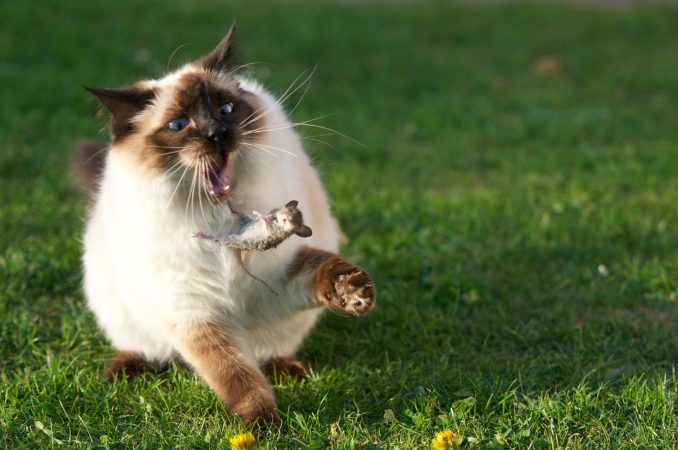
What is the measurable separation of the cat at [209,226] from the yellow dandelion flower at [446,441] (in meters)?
0.49

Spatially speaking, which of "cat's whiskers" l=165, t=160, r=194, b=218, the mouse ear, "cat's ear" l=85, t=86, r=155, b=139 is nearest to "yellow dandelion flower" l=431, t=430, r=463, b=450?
the mouse ear

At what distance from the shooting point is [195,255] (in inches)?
116

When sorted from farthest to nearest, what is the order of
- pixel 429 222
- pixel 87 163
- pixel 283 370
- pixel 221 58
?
pixel 429 222
pixel 87 163
pixel 283 370
pixel 221 58

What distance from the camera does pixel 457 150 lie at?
6.29 m

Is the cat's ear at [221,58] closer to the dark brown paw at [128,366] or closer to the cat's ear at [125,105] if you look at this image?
the cat's ear at [125,105]

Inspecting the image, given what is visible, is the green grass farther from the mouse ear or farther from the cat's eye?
the cat's eye

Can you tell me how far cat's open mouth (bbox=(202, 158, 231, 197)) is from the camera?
281 centimetres

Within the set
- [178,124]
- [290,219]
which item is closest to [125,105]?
[178,124]

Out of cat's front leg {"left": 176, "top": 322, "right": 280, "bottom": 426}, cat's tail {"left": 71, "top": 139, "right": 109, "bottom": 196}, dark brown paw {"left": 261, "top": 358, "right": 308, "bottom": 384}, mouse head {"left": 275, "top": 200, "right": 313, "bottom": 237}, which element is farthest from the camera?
cat's tail {"left": 71, "top": 139, "right": 109, "bottom": 196}

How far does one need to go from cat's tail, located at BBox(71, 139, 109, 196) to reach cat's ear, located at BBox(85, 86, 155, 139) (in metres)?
1.06

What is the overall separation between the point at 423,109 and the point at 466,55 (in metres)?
1.88

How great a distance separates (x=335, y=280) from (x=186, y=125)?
742 millimetres

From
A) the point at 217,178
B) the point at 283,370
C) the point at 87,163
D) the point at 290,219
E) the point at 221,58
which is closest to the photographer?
the point at 290,219

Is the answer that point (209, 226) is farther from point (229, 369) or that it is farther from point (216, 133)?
point (229, 369)
